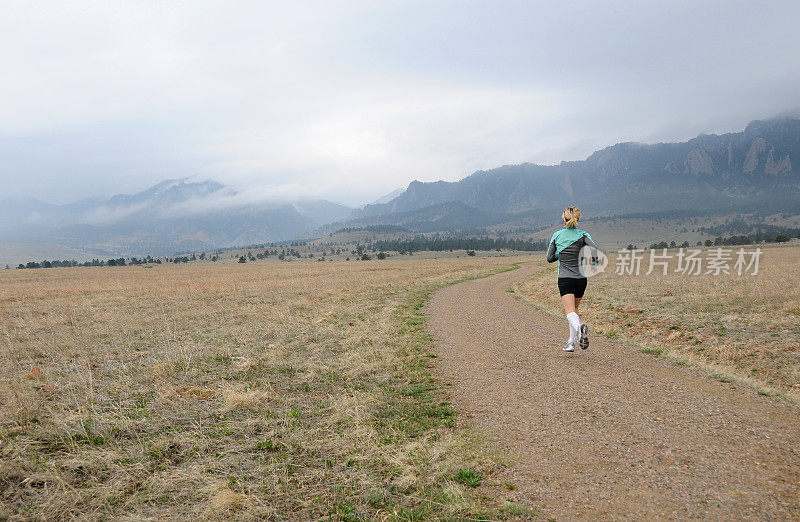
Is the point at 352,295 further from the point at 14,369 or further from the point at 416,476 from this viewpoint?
the point at 416,476

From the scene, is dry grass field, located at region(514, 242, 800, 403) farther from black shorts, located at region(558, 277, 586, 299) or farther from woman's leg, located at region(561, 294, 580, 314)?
black shorts, located at region(558, 277, 586, 299)

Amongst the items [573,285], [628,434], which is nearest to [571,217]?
[573,285]

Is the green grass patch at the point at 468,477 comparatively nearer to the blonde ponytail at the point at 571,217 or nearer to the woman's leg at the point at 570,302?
the woman's leg at the point at 570,302

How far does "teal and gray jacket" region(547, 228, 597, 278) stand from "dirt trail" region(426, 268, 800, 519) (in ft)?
6.62

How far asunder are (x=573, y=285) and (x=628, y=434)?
14.9 feet

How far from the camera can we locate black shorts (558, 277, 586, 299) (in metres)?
9.12

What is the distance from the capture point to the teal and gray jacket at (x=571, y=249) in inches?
356

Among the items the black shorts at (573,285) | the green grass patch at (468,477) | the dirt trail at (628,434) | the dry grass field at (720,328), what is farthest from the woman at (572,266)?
the green grass patch at (468,477)

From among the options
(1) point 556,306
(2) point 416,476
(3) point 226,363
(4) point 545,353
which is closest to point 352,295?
(1) point 556,306

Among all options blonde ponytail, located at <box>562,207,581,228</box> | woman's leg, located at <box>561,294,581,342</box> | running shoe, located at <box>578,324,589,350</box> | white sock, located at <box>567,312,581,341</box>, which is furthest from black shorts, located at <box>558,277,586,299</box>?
blonde ponytail, located at <box>562,207,581,228</box>

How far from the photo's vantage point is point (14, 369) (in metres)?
9.72

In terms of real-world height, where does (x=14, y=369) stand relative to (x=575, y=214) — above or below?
below

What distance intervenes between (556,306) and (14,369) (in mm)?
18205

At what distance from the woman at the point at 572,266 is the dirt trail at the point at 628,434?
0.58 meters
